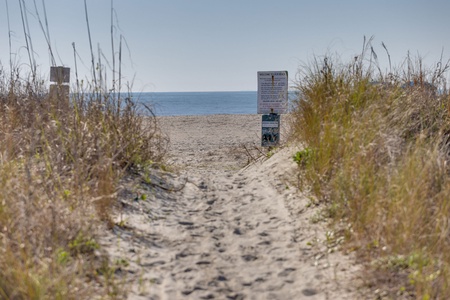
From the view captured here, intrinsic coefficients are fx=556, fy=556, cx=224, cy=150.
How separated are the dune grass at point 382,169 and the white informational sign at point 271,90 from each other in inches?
88.6

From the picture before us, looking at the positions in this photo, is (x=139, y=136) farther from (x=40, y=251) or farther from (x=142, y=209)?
(x=40, y=251)

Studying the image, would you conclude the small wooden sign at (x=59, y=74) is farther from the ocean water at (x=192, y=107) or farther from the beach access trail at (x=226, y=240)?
the beach access trail at (x=226, y=240)

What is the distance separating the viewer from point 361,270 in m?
4.11

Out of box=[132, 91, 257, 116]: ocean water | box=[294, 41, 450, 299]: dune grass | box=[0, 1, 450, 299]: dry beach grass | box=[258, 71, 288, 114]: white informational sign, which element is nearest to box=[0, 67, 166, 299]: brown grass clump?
box=[0, 1, 450, 299]: dry beach grass

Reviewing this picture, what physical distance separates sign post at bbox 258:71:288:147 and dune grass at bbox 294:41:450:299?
212 centimetres

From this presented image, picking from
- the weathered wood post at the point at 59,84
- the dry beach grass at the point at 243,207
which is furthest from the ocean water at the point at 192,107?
the weathered wood post at the point at 59,84

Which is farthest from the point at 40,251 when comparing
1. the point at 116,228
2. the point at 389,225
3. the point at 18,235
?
the point at 389,225

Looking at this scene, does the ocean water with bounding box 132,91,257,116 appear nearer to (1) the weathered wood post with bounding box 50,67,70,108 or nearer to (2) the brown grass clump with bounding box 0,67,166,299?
(2) the brown grass clump with bounding box 0,67,166,299

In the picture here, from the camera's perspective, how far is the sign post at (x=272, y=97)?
34.5 ft

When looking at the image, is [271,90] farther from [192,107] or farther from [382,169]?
[192,107]

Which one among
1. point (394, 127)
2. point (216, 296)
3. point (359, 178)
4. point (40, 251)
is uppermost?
point (394, 127)

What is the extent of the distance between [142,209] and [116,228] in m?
0.78

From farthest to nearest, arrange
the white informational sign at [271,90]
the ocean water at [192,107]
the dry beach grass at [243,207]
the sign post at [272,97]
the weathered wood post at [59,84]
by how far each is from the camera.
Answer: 1. the white informational sign at [271,90]
2. the sign post at [272,97]
3. the ocean water at [192,107]
4. the weathered wood post at [59,84]
5. the dry beach grass at [243,207]

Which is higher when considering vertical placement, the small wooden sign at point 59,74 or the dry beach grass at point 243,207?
the small wooden sign at point 59,74
